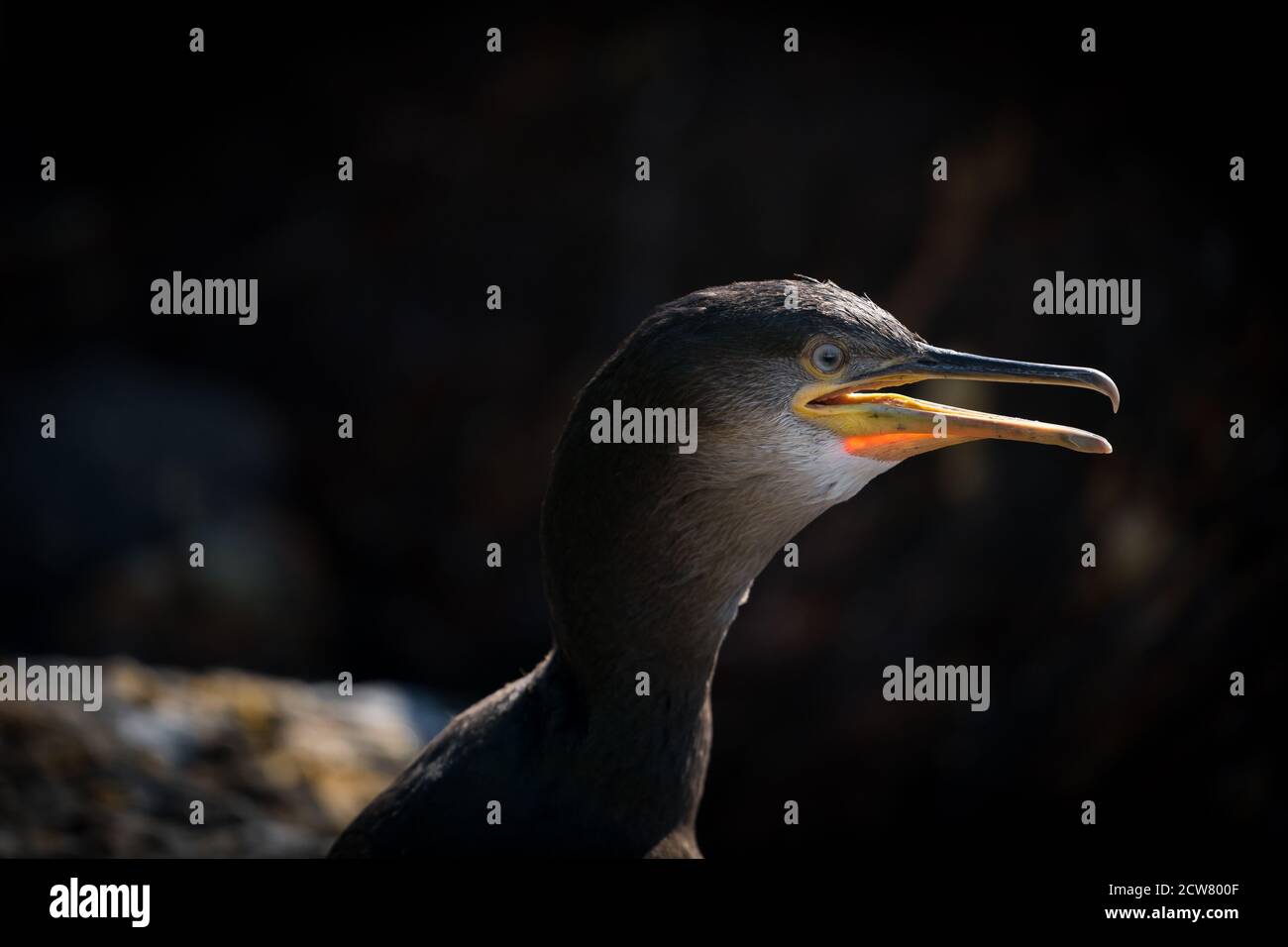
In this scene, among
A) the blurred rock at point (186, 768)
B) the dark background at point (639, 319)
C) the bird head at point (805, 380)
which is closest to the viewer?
the bird head at point (805, 380)

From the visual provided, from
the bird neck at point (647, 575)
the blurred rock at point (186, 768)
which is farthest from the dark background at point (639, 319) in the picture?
the bird neck at point (647, 575)

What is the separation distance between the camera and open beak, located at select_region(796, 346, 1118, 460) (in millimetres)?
3656

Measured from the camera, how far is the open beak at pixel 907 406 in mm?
3656

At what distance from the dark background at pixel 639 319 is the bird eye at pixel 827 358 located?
4703mm

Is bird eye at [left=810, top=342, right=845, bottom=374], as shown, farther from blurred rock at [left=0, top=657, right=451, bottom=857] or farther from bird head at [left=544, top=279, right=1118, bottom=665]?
blurred rock at [left=0, top=657, right=451, bottom=857]

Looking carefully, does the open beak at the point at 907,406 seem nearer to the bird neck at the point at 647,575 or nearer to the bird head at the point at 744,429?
the bird head at the point at 744,429

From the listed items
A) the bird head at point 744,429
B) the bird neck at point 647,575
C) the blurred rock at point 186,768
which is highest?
the bird head at point 744,429

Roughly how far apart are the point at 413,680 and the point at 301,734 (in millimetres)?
3070

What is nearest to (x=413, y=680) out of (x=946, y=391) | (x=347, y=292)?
(x=347, y=292)

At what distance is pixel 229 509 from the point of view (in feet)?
29.8

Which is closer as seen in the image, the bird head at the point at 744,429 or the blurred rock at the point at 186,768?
the bird head at the point at 744,429

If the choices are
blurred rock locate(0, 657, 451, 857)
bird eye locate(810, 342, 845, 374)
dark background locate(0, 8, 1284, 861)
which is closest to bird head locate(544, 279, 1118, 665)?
bird eye locate(810, 342, 845, 374)

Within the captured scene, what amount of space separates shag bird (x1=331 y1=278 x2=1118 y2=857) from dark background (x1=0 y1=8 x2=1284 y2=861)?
4.51 metres
